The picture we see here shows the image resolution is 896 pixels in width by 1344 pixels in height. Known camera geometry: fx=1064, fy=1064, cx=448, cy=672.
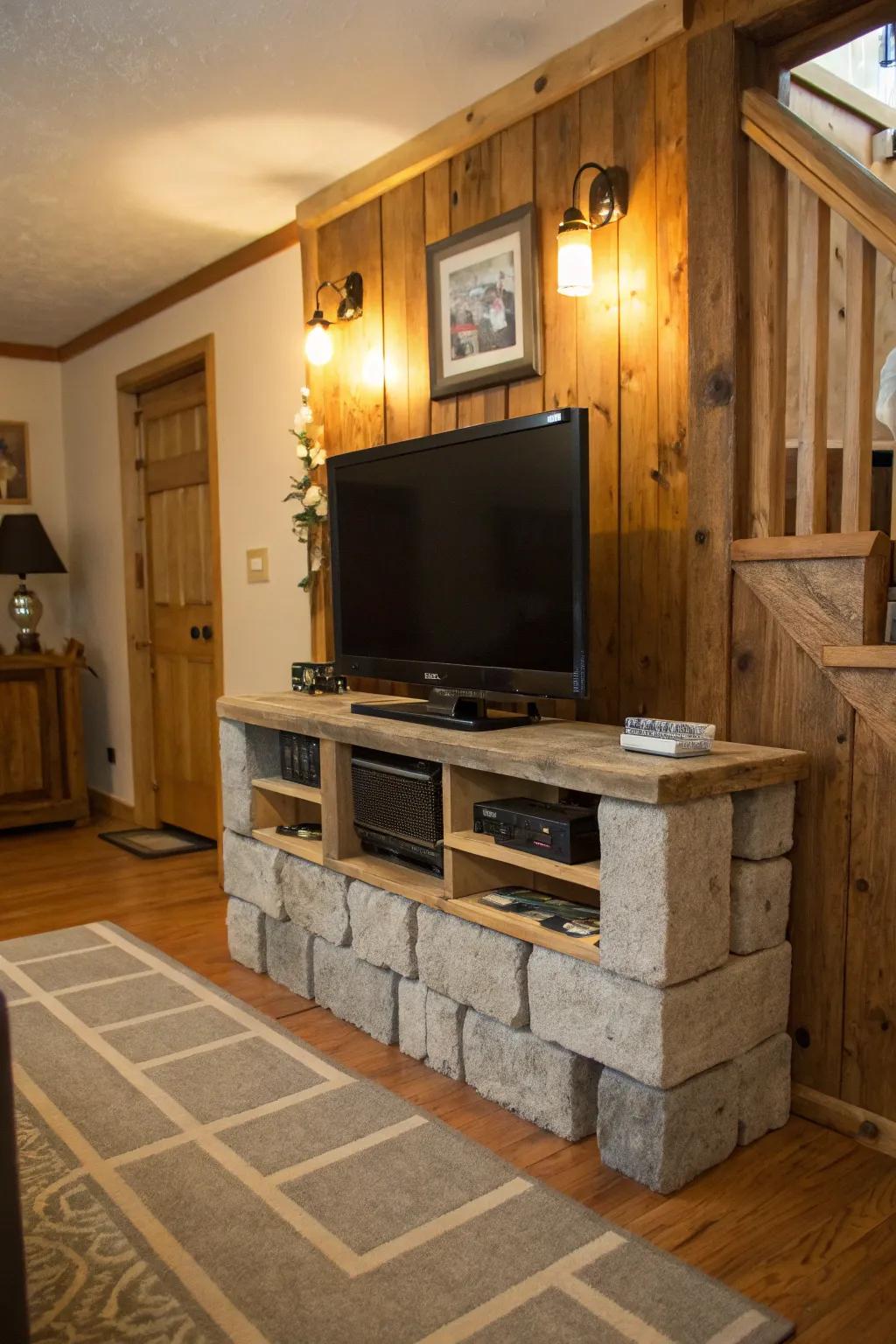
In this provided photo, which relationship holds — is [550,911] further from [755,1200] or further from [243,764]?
[243,764]

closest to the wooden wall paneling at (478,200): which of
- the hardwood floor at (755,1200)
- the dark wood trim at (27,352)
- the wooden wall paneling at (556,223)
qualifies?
the wooden wall paneling at (556,223)

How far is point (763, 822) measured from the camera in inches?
81.4

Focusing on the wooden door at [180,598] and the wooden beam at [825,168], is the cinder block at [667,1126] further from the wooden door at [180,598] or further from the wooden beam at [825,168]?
the wooden door at [180,598]

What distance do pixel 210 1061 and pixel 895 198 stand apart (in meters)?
2.33

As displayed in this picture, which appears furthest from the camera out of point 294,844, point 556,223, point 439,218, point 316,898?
point 439,218

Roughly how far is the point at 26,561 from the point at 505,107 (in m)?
3.42

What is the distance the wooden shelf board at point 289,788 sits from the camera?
9.46ft

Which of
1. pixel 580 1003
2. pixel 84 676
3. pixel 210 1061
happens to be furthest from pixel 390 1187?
pixel 84 676

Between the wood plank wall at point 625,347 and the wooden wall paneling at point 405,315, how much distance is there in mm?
185

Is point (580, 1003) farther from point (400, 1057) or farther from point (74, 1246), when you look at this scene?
point (74, 1246)

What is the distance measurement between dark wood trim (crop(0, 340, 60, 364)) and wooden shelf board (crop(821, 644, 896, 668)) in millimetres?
4755

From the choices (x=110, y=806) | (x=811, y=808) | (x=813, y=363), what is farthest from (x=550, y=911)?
(x=110, y=806)

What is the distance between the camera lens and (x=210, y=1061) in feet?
8.14

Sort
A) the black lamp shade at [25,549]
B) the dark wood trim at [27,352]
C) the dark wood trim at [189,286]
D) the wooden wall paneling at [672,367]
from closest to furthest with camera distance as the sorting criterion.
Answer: the wooden wall paneling at [672,367] → the dark wood trim at [189,286] → the black lamp shade at [25,549] → the dark wood trim at [27,352]
